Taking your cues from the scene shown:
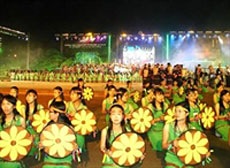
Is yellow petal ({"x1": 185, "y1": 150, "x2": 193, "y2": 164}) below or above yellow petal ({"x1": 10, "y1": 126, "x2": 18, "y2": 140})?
above

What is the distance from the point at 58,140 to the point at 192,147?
164cm

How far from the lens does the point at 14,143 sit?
11.6 ft

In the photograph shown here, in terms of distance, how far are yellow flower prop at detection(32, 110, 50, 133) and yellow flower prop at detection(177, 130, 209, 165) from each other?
238cm

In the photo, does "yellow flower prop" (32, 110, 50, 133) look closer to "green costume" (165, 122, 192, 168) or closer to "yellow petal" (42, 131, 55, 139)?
"yellow petal" (42, 131, 55, 139)

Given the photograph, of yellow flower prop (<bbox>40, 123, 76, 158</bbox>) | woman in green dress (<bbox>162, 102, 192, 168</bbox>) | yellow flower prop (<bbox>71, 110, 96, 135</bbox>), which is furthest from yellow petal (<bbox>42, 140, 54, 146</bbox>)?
woman in green dress (<bbox>162, 102, 192, 168</bbox>)

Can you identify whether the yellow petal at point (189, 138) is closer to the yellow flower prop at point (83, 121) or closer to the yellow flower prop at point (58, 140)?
the yellow flower prop at point (58, 140)

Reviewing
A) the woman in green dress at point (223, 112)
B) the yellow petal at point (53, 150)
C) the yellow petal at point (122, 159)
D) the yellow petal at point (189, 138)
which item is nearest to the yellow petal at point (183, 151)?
the yellow petal at point (189, 138)

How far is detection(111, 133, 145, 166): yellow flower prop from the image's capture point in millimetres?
3303

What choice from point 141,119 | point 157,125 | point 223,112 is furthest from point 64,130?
point 223,112

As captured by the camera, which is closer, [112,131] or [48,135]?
[48,135]

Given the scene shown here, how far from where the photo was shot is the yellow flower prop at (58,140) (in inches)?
137

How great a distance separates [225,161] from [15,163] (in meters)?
3.79

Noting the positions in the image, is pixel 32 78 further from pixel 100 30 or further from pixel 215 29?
pixel 215 29

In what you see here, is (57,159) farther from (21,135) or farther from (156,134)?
(156,134)
